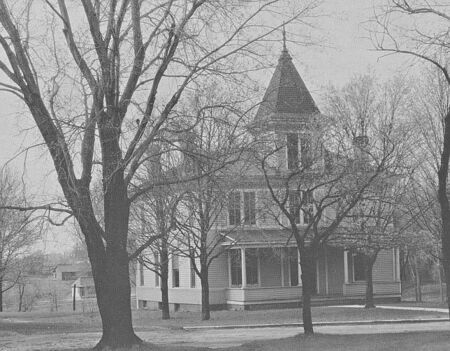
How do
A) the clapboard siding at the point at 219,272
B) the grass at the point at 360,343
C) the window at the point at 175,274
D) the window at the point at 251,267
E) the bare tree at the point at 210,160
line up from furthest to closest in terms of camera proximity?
the window at the point at 175,274 < the clapboard siding at the point at 219,272 < the window at the point at 251,267 < the bare tree at the point at 210,160 < the grass at the point at 360,343

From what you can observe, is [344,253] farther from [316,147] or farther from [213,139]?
[316,147]

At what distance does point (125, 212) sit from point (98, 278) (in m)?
1.65

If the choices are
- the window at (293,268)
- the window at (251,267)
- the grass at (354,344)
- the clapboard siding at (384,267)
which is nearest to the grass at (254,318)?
the window at (251,267)

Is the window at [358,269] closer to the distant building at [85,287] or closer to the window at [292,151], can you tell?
the window at [292,151]

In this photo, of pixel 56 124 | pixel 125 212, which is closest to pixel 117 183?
pixel 125 212

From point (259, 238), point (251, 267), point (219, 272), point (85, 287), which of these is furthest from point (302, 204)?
point (85, 287)

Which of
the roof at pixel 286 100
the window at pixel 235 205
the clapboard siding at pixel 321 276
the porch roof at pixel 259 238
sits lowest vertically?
the clapboard siding at pixel 321 276

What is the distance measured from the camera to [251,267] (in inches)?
1567

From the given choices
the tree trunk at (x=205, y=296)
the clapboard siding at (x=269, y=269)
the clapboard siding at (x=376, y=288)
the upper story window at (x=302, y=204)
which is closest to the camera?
the upper story window at (x=302, y=204)

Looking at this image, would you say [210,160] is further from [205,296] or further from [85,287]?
[85,287]

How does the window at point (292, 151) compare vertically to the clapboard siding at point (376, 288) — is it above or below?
above

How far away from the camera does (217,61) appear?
16.9 metres

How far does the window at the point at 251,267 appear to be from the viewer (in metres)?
39.4

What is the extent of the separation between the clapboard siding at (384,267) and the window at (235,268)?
7543mm
